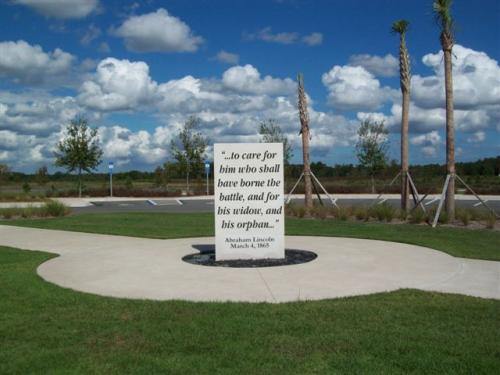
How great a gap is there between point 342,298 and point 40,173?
164ft

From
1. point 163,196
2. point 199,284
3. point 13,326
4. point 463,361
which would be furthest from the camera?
point 163,196

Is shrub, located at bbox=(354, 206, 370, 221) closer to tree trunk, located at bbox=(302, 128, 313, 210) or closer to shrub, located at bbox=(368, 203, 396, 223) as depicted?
shrub, located at bbox=(368, 203, 396, 223)

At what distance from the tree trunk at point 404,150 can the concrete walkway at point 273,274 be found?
6.28 meters

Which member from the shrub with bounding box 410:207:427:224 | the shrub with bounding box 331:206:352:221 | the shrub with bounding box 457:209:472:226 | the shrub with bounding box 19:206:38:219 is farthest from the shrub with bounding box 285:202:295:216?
the shrub with bounding box 19:206:38:219

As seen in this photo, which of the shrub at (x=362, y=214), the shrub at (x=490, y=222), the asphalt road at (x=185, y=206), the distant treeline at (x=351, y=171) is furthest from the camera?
the distant treeline at (x=351, y=171)

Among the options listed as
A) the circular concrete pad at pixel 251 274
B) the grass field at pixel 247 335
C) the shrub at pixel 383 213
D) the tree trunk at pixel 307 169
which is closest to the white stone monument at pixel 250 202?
the circular concrete pad at pixel 251 274

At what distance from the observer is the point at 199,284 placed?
8.19 m

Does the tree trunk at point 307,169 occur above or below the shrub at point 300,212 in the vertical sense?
above

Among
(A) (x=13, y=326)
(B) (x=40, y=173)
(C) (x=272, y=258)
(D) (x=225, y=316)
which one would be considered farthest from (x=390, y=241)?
(B) (x=40, y=173)

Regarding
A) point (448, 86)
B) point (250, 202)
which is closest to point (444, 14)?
point (448, 86)

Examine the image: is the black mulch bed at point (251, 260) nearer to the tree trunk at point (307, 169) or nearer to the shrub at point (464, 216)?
the shrub at point (464, 216)

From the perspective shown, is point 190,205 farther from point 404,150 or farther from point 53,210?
point 404,150

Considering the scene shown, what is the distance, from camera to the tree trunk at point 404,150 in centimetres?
1833

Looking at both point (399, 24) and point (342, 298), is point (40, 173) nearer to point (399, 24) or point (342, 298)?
point (399, 24)
